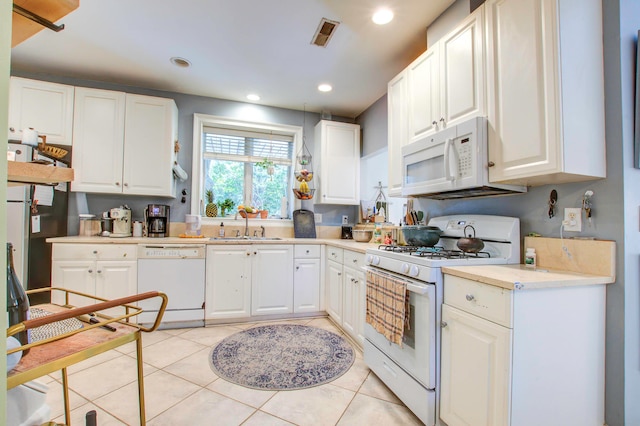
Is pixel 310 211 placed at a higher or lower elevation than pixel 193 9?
lower

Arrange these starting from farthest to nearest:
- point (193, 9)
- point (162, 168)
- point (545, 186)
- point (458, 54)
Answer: point (162, 168), point (193, 9), point (458, 54), point (545, 186)

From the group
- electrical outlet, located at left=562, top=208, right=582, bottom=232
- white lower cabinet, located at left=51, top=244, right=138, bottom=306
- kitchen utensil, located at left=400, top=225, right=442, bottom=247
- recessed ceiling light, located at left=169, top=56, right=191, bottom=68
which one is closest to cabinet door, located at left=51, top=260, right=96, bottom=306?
white lower cabinet, located at left=51, top=244, right=138, bottom=306

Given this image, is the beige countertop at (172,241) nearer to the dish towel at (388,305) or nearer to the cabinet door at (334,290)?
the cabinet door at (334,290)

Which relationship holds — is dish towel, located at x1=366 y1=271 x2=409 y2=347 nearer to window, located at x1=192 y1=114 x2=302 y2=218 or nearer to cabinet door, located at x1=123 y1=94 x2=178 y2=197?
window, located at x1=192 y1=114 x2=302 y2=218

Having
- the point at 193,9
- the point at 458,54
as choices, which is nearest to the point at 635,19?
the point at 458,54

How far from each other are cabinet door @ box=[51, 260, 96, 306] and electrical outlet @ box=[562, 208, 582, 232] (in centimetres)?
364

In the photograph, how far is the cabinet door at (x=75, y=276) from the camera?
2.69 m

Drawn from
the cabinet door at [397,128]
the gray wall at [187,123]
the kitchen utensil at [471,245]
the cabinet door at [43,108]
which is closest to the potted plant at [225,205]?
the gray wall at [187,123]

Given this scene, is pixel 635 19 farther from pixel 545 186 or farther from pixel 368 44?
pixel 368 44

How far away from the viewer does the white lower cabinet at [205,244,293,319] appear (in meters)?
3.03

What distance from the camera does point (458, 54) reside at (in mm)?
1881

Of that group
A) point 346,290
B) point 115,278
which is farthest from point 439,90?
point 115,278

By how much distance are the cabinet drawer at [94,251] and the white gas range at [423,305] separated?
7.70 ft

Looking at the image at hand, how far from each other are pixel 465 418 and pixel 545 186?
128cm
